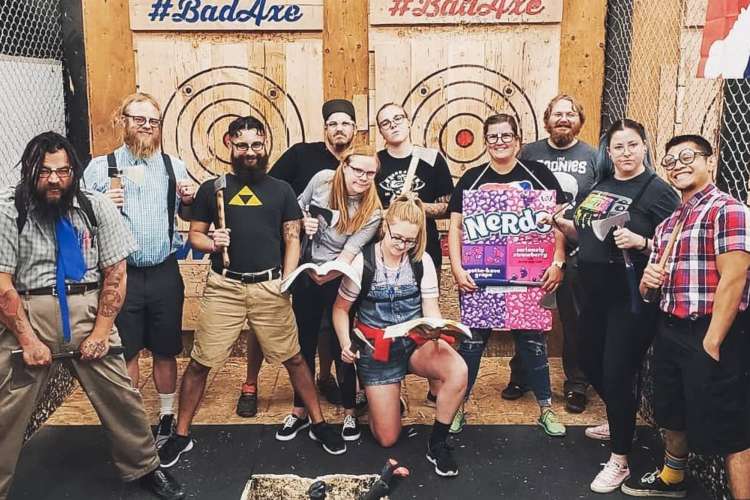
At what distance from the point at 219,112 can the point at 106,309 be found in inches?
104

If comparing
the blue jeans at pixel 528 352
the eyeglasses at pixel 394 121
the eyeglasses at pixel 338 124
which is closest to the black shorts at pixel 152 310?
the eyeglasses at pixel 338 124

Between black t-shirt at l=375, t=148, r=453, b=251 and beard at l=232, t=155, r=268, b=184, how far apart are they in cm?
80

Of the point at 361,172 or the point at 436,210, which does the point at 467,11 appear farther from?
the point at 361,172

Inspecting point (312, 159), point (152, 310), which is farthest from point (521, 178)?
point (152, 310)

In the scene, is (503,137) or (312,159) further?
(312,159)

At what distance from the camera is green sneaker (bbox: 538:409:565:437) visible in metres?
4.55

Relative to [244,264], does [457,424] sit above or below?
below

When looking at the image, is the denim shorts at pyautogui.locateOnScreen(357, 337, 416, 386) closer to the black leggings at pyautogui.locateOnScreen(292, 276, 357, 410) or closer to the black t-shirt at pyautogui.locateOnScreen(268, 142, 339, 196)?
the black leggings at pyautogui.locateOnScreen(292, 276, 357, 410)

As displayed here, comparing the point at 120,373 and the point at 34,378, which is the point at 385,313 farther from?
the point at 34,378

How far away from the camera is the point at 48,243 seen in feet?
11.4

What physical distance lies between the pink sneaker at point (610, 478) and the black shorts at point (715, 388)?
2.05 ft

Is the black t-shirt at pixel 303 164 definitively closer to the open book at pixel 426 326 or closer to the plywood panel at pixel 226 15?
the open book at pixel 426 326

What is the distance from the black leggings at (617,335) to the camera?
384 centimetres

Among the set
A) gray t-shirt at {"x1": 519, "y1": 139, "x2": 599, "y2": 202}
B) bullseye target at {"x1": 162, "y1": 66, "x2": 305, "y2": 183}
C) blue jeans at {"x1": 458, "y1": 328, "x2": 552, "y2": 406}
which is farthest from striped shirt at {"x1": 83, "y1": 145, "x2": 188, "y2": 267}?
gray t-shirt at {"x1": 519, "y1": 139, "x2": 599, "y2": 202}
